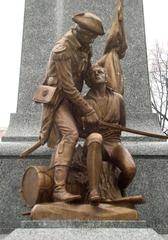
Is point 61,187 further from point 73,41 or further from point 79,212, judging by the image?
point 73,41

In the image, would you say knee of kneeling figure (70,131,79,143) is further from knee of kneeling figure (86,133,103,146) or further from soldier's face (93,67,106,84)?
soldier's face (93,67,106,84)

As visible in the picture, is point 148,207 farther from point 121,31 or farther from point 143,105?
point 121,31

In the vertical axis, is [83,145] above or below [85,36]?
below

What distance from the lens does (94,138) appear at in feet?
19.0

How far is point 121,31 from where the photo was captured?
7.29m

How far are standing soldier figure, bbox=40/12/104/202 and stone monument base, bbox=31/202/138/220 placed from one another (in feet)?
1.84

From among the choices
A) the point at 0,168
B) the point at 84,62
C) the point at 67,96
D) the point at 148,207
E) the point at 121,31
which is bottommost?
the point at 148,207

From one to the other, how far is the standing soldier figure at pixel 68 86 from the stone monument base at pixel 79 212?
0.56 meters

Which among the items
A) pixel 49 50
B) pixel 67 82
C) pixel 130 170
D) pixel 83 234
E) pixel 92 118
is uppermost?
pixel 49 50

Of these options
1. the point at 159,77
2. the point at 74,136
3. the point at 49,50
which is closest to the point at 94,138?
the point at 74,136

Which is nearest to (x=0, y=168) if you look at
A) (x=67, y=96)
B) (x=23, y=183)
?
(x=23, y=183)

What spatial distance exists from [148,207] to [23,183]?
196 centimetres

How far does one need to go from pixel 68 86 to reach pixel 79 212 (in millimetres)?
1499

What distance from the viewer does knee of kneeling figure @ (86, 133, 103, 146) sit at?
19.0ft
